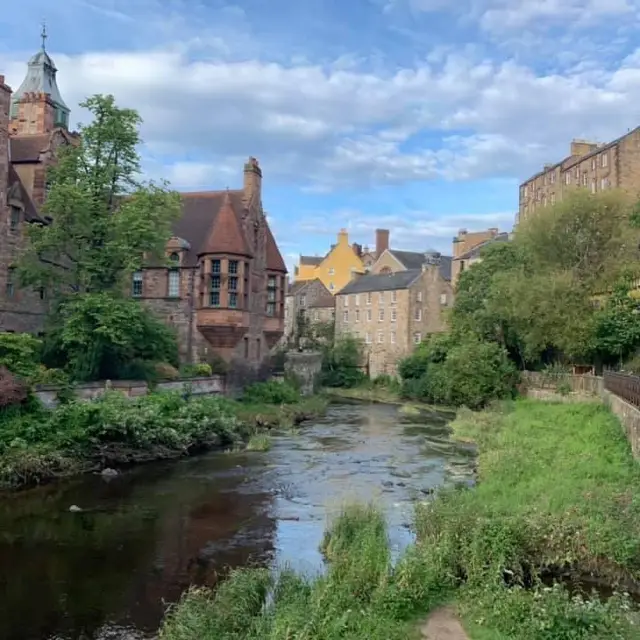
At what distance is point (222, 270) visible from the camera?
37.2 m

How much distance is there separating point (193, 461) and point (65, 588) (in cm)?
1297

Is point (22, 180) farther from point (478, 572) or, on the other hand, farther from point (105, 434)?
point (478, 572)

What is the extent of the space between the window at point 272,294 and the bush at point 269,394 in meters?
4.93

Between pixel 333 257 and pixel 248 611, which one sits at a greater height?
pixel 333 257

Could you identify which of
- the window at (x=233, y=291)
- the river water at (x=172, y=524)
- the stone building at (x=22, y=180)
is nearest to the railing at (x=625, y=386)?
the river water at (x=172, y=524)

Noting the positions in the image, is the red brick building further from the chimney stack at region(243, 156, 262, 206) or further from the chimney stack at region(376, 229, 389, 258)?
the chimney stack at region(376, 229, 389, 258)

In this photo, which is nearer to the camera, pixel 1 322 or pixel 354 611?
pixel 354 611

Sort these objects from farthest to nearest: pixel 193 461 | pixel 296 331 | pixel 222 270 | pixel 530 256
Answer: pixel 296 331, pixel 530 256, pixel 222 270, pixel 193 461

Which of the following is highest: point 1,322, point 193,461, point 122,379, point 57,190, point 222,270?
Result: point 57,190

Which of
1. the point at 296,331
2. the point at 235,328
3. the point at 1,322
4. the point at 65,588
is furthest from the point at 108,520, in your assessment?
the point at 296,331

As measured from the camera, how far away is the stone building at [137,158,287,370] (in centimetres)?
3738

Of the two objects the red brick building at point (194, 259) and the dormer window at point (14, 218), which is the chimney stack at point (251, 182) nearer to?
the red brick building at point (194, 259)

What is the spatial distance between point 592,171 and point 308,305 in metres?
31.0

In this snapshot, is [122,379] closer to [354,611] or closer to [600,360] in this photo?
[354,611]
